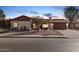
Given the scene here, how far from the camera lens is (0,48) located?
2965mm

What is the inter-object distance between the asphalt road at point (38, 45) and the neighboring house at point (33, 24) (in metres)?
0.15

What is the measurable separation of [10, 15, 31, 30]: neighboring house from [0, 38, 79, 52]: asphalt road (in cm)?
15

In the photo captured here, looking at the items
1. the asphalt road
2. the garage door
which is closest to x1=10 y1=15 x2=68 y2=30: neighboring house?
the garage door

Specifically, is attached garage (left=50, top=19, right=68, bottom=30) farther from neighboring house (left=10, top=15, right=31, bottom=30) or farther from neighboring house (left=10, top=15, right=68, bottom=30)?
neighboring house (left=10, top=15, right=31, bottom=30)

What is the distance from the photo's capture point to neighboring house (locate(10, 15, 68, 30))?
300 centimetres

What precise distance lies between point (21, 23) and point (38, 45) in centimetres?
35

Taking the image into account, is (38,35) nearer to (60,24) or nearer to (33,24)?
(33,24)

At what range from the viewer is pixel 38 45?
9.79ft

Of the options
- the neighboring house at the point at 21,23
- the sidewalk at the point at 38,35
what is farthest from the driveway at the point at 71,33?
the neighboring house at the point at 21,23

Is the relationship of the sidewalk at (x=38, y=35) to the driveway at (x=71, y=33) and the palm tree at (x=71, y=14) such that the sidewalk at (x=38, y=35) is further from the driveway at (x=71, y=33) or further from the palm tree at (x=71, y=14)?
the palm tree at (x=71, y=14)

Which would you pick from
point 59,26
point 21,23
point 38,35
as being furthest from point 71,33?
point 21,23
